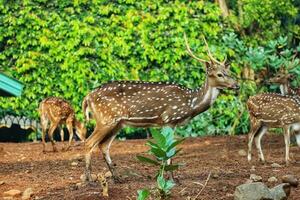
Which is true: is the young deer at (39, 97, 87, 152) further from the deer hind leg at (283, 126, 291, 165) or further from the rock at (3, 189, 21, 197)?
the rock at (3, 189, 21, 197)

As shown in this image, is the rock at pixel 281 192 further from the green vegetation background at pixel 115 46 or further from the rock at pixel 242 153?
the green vegetation background at pixel 115 46

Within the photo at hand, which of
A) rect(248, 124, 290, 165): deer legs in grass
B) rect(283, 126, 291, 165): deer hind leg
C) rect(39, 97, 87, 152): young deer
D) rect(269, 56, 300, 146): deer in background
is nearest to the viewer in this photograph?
rect(283, 126, 291, 165): deer hind leg

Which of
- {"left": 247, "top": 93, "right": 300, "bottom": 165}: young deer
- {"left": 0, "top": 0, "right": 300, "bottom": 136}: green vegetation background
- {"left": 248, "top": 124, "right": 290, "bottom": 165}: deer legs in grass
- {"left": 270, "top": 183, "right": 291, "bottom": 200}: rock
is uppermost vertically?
{"left": 0, "top": 0, "right": 300, "bottom": 136}: green vegetation background

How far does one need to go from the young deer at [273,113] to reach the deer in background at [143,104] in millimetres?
1451

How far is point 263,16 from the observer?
19.2 metres

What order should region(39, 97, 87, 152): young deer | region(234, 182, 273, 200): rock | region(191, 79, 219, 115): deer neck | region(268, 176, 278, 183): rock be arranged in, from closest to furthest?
region(234, 182, 273, 200): rock
region(268, 176, 278, 183): rock
region(191, 79, 219, 115): deer neck
region(39, 97, 87, 152): young deer

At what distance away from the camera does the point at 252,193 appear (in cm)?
920

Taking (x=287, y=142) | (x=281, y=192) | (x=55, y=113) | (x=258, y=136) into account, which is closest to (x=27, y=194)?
(x=281, y=192)

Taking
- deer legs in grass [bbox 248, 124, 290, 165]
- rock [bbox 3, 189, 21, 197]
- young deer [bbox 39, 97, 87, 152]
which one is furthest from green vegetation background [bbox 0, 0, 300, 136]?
rock [bbox 3, 189, 21, 197]

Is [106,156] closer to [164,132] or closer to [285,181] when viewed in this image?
[285,181]

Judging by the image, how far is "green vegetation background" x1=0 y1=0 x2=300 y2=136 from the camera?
1912 cm

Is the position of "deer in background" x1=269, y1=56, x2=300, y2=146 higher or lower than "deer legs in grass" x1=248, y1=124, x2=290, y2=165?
higher

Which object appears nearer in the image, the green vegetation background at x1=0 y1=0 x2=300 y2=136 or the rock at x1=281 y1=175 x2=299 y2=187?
the rock at x1=281 y1=175 x2=299 y2=187

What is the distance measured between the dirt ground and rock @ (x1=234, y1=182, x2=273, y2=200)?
493 mm
